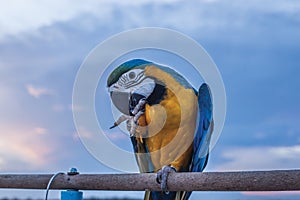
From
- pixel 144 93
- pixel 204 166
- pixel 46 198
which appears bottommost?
pixel 46 198

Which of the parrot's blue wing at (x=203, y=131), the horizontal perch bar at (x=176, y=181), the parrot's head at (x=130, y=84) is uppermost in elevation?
the parrot's head at (x=130, y=84)

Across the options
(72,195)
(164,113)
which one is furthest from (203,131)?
(72,195)

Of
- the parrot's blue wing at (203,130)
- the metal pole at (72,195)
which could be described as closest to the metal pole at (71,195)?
the metal pole at (72,195)

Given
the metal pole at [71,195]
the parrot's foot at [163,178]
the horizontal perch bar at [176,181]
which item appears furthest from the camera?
the metal pole at [71,195]

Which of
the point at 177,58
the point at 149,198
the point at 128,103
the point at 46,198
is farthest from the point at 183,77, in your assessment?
the point at 46,198

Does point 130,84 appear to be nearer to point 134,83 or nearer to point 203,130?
point 134,83

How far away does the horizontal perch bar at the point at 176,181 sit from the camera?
3.57 feet

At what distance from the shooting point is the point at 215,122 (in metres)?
1.40

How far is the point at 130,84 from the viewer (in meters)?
1.34

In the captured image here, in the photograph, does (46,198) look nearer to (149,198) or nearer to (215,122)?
(149,198)

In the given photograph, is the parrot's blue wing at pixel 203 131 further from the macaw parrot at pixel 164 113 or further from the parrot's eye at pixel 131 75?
the parrot's eye at pixel 131 75

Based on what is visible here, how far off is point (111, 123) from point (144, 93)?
0.37 ft

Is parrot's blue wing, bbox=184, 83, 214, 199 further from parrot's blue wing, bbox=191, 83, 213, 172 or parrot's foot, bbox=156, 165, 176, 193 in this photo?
parrot's foot, bbox=156, 165, 176, 193

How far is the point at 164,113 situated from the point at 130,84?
4.3 inches
